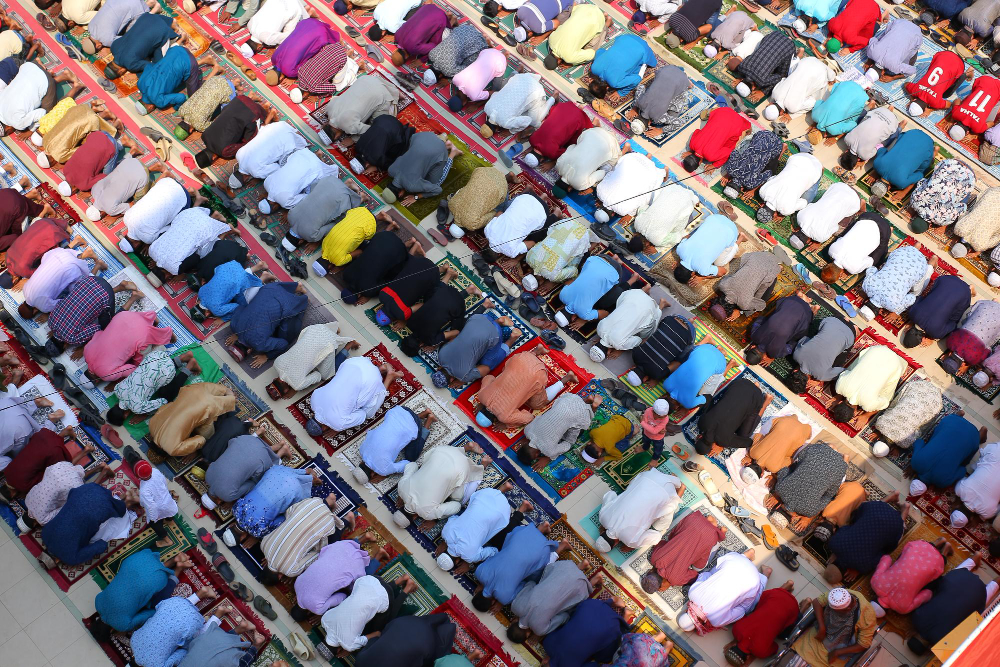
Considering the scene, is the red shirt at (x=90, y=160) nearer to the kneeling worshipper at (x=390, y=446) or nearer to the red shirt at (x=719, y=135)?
the kneeling worshipper at (x=390, y=446)

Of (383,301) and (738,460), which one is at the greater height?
(383,301)

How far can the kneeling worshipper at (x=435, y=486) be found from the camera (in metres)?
10.0

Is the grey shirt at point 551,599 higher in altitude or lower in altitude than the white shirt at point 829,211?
lower

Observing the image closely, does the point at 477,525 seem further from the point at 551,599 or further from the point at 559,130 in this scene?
the point at 559,130

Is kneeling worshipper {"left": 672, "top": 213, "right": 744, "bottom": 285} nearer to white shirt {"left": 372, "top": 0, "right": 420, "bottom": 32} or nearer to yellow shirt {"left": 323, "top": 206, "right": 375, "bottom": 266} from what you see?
yellow shirt {"left": 323, "top": 206, "right": 375, "bottom": 266}

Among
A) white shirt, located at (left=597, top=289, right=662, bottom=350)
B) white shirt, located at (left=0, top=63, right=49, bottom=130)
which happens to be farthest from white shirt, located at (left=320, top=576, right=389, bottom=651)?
white shirt, located at (left=0, top=63, right=49, bottom=130)

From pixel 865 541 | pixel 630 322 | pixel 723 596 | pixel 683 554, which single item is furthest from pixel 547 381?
pixel 865 541

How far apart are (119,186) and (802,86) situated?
8.33 m

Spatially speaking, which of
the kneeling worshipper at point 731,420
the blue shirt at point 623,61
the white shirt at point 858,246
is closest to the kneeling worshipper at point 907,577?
the kneeling worshipper at point 731,420

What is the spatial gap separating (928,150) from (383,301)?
21.8 feet

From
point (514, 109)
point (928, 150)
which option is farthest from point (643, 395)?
point (928, 150)

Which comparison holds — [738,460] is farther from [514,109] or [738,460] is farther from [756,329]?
[514,109]

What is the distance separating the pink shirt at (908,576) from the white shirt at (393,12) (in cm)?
863

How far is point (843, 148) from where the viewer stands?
484 inches
